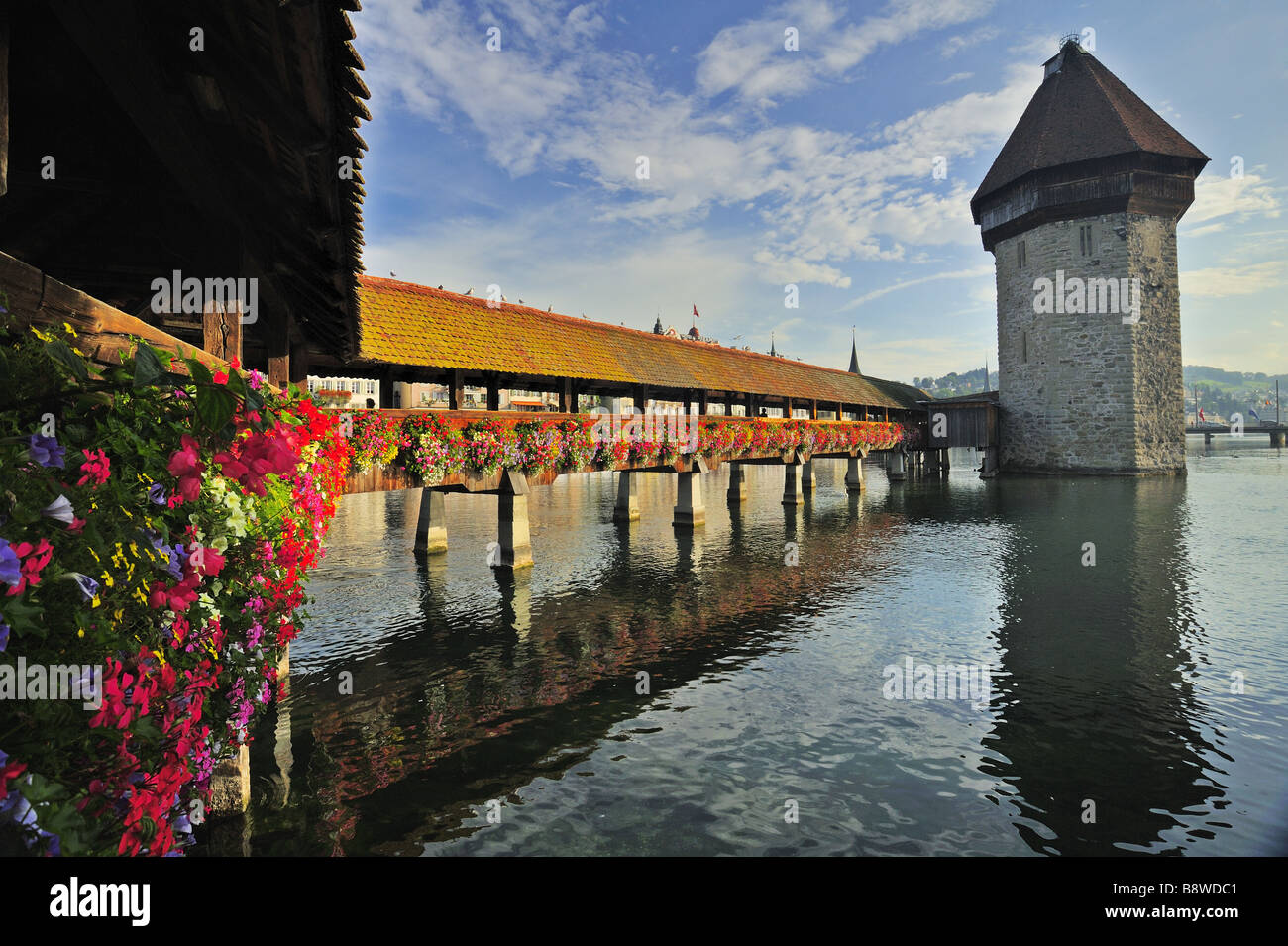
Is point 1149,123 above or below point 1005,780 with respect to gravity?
above

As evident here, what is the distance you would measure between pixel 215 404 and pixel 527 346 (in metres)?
15.3

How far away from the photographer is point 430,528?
57.3 ft

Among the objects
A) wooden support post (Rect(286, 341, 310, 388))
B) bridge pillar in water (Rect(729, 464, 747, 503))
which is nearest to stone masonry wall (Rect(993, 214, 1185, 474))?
bridge pillar in water (Rect(729, 464, 747, 503))

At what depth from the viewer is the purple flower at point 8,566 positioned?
131 cm

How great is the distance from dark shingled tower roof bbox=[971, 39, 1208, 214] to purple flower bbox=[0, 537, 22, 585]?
4510 cm

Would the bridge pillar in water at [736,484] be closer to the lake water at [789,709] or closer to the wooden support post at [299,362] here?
the lake water at [789,709]

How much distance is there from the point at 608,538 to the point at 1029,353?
31826 millimetres

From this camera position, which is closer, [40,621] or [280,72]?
[40,621]

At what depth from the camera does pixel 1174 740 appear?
20.6ft

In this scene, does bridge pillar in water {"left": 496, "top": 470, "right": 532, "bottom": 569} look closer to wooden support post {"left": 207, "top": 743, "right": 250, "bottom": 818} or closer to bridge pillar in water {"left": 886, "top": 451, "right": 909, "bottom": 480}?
wooden support post {"left": 207, "top": 743, "right": 250, "bottom": 818}

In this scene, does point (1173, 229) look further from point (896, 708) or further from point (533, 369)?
point (896, 708)

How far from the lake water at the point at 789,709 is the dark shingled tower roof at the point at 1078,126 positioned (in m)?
29.8
